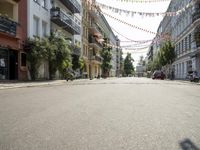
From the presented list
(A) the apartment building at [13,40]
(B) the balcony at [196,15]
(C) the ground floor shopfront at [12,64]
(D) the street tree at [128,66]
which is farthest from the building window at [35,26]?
(D) the street tree at [128,66]

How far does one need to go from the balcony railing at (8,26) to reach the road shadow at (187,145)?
2056 centimetres

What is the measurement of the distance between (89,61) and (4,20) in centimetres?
4145

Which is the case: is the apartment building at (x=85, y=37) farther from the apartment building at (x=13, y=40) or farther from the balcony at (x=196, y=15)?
the apartment building at (x=13, y=40)

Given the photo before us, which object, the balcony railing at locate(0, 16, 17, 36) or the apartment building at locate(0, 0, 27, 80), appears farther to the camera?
the apartment building at locate(0, 0, 27, 80)

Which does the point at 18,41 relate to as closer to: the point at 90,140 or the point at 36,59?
the point at 36,59

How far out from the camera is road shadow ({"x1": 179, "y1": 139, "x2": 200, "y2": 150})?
4.79 meters

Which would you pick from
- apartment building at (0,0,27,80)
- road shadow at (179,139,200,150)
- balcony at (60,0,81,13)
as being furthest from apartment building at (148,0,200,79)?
road shadow at (179,139,200,150)

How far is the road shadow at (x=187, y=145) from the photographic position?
479 cm

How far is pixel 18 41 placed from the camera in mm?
27344

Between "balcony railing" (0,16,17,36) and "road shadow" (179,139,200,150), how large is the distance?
67.5 feet

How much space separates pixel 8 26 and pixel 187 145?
856 inches

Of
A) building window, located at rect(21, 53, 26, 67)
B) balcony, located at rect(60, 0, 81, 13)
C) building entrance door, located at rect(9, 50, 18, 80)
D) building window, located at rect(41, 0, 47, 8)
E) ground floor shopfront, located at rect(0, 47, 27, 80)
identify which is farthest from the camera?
balcony, located at rect(60, 0, 81, 13)

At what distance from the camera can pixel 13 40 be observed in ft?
86.9

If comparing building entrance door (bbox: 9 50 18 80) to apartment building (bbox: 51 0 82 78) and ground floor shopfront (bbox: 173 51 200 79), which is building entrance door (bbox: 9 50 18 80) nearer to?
Result: apartment building (bbox: 51 0 82 78)
